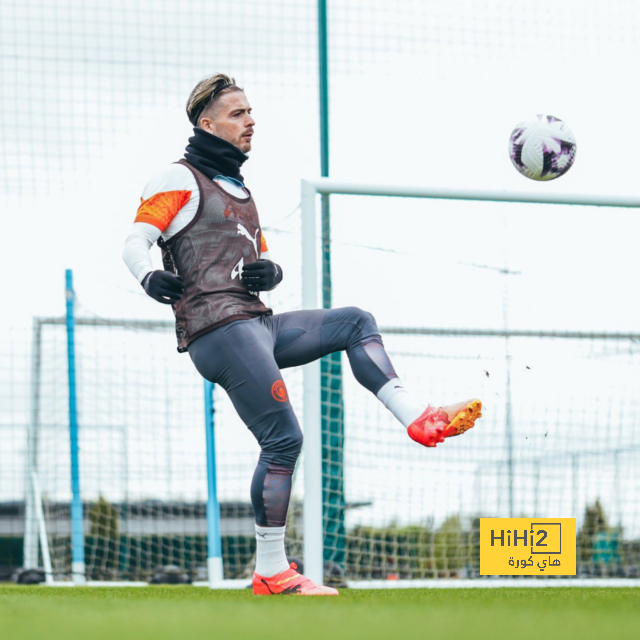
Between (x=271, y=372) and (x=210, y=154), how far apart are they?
0.90 metres

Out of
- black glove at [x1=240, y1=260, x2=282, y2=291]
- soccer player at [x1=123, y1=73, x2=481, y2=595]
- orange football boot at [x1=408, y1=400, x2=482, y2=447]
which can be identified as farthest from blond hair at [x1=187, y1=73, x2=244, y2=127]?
orange football boot at [x1=408, y1=400, x2=482, y2=447]

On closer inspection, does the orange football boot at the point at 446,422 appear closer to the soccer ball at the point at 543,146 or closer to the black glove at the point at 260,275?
the black glove at the point at 260,275

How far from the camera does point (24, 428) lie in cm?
732

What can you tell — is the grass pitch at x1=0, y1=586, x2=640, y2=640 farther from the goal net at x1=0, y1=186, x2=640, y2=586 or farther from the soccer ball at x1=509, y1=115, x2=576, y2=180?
the goal net at x1=0, y1=186, x2=640, y2=586

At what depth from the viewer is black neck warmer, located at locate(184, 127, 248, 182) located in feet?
12.1

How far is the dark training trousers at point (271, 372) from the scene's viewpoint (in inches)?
134

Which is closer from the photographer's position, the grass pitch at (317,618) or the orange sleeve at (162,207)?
the grass pitch at (317,618)

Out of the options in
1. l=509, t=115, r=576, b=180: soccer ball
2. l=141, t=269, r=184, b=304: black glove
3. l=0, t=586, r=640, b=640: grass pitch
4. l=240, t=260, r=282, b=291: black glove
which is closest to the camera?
l=0, t=586, r=640, b=640: grass pitch

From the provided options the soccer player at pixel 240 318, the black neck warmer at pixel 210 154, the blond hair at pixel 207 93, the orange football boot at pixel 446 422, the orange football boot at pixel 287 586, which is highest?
the blond hair at pixel 207 93

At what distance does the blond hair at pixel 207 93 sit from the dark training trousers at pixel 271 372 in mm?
911

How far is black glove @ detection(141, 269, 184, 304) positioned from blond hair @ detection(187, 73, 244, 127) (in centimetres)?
82

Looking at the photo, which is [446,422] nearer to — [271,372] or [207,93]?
[271,372]
